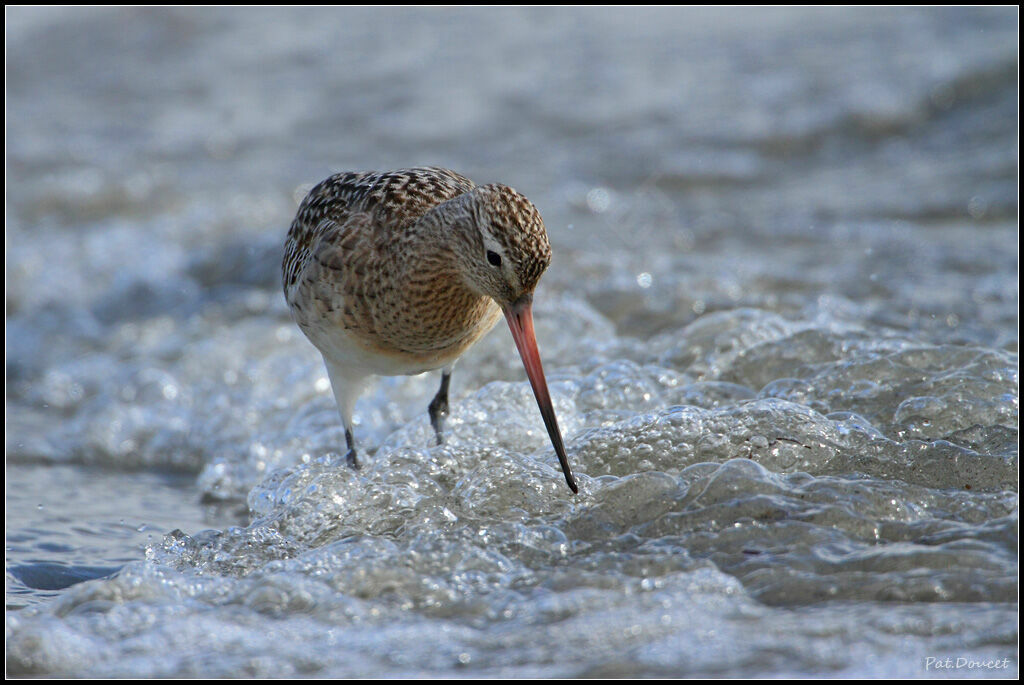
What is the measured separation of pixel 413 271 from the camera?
4465 millimetres

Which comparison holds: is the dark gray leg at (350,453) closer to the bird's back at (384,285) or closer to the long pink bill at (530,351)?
the bird's back at (384,285)

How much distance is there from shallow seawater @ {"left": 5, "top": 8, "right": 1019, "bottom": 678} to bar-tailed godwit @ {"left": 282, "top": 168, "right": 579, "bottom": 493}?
0.54m

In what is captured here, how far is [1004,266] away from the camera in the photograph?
753 cm

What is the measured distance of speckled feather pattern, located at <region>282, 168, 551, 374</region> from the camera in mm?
4281

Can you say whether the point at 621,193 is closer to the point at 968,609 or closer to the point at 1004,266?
the point at 1004,266

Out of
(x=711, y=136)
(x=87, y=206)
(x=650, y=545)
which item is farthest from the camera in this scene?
(x=711, y=136)

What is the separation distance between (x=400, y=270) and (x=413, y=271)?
6 centimetres

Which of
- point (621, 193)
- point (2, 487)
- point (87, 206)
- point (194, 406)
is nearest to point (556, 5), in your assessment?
point (621, 193)

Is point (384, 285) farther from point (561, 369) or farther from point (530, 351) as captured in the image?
point (561, 369)

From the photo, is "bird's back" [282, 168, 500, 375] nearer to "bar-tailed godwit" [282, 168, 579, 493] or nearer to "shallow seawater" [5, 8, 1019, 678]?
"bar-tailed godwit" [282, 168, 579, 493]

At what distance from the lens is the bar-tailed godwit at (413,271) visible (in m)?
Answer: 4.09

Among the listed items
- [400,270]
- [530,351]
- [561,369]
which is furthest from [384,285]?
[561,369]

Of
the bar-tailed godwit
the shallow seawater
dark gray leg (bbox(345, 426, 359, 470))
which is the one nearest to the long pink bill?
the bar-tailed godwit

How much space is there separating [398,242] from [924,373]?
8.58 ft
